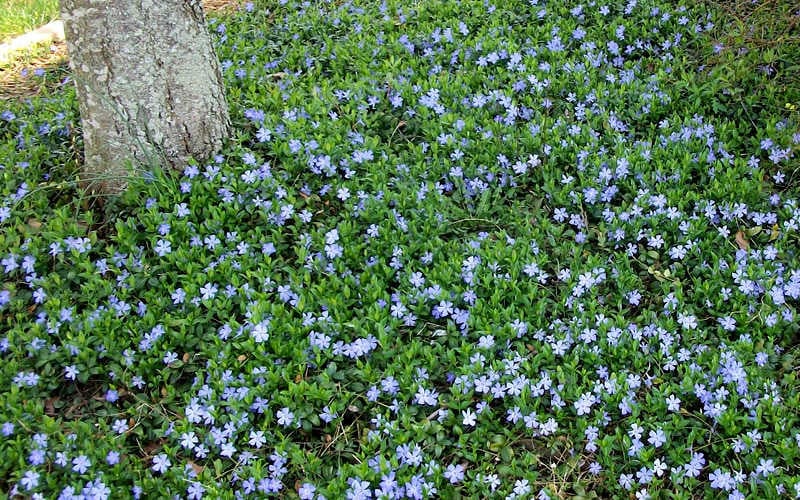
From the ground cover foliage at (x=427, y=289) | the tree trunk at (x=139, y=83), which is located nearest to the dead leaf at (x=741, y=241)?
the ground cover foliage at (x=427, y=289)

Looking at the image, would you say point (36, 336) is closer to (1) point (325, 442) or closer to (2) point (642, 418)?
(1) point (325, 442)

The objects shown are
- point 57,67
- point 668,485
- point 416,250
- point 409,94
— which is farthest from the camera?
point 57,67

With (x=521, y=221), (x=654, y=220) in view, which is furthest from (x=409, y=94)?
(x=654, y=220)

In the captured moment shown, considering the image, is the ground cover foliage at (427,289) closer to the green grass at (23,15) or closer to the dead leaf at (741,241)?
the dead leaf at (741,241)

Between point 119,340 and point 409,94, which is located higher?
point 409,94

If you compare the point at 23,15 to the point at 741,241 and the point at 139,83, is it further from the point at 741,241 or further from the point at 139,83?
the point at 741,241

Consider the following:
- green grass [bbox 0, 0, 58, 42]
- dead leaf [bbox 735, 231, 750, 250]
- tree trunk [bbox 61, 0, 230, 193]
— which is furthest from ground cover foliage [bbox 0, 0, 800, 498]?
green grass [bbox 0, 0, 58, 42]

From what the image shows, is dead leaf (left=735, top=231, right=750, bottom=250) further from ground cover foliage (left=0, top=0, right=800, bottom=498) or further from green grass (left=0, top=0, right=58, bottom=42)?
green grass (left=0, top=0, right=58, bottom=42)
